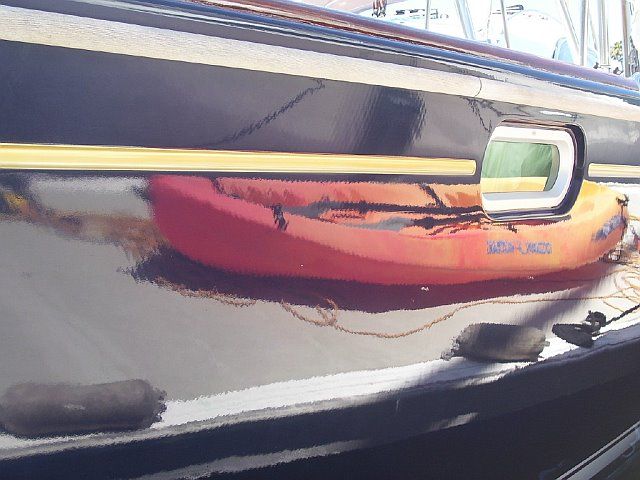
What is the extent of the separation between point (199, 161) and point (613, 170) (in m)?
1.11

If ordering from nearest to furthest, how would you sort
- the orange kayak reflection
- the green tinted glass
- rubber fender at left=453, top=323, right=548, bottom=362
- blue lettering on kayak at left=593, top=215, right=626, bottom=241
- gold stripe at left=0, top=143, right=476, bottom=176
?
gold stripe at left=0, top=143, right=476, bottom=176 < the orange kayak reflection < rubber fender at left=453, top=323, right=548, bottom=362 < the green tinted glass < blue lettering on kayak at left=593, top=215, right=626, bottom=241

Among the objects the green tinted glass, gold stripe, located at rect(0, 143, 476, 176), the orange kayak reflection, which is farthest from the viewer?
the green tinted glass

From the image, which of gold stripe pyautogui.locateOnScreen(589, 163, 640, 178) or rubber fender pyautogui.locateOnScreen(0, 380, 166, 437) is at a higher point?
gold stripe pyautogui.locateOnScreen(589, 163, 640, 178)

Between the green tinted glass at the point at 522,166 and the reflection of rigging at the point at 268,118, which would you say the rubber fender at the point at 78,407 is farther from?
the green tinted glass at the point at 522,166

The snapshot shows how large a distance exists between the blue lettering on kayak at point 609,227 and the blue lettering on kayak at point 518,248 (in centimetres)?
22

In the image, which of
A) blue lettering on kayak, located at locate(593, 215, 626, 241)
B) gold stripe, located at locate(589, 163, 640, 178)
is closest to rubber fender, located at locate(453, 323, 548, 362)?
blue lettering on kayak, located at locate(593, 215, 626, 241)

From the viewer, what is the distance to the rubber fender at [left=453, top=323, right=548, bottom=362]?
1.31 metres

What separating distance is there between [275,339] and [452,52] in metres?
0.66

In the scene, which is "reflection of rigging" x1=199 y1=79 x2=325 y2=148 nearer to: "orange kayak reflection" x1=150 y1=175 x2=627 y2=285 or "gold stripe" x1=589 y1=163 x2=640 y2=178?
"orange kayak reflection" x1=150 y1=175 x2=627 y2=285

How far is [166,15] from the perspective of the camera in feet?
2.97

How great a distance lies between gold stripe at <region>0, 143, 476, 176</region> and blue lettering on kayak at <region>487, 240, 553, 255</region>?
0.20 metres

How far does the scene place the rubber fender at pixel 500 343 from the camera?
1.31 metres

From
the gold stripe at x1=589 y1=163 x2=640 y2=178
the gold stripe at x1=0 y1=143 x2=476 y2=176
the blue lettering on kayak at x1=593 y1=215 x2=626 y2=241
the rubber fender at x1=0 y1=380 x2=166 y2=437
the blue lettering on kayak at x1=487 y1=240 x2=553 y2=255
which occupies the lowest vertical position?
the rubber fender at x1=0 y1=380 x2=166 y2=437

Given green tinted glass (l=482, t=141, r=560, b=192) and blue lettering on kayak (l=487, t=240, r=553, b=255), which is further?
green tinted glass (l=482, t=141, r=560, b=192)
